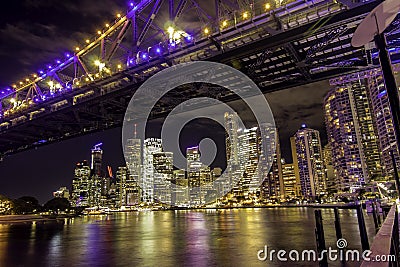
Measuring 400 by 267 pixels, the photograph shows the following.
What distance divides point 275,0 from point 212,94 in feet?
39.1

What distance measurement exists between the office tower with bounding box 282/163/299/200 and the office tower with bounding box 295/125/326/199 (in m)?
5.66

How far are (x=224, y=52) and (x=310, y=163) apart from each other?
170 meters

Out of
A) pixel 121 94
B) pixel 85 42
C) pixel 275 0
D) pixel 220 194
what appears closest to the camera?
pixel 275 0

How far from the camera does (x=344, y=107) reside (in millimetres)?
149750

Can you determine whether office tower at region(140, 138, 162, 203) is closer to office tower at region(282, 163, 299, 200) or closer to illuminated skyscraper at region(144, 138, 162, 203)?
illuminated skyscraper at region(144, 138, 162, 203)

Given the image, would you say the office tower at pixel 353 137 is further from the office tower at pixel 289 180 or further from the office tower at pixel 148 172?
the office tower at pixel 148 172

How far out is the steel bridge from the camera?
15.9 metres

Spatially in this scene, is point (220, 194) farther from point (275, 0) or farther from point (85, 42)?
point (275, 0)

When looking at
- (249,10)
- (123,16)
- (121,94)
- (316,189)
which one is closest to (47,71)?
(123,16)

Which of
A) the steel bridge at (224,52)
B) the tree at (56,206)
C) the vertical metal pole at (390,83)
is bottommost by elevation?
the tree at (56,206)

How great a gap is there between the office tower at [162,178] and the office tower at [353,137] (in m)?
95.3

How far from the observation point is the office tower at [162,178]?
604 feet

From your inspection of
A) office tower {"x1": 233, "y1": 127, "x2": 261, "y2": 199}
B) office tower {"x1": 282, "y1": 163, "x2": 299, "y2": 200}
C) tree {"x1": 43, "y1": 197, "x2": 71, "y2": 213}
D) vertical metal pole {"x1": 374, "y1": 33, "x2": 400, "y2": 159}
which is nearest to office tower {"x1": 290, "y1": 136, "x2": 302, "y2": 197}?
office tower {"x1": 282, "y1": 163, "x2": 299, "y2": 200}

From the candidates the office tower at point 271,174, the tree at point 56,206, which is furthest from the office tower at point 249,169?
the tree at point 56,206
